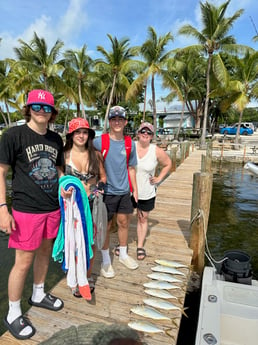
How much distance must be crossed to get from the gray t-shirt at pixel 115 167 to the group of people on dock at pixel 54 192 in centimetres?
1

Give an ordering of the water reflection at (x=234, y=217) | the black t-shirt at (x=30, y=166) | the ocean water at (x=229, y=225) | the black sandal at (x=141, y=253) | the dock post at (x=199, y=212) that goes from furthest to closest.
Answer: the water reflection at (x=234, y=217), the dock post at (x=199, y=212), the ocean water at (x=229, y=225), the black sandal at (x=141, y=253), the black t-shirt at (x=30, y=166)

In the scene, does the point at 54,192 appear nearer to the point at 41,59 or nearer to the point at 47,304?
the point at 47,304

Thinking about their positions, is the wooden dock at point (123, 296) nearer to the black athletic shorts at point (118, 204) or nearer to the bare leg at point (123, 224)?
the bare leg at point (123, 224)

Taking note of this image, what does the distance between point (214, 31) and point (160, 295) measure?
21.8 m

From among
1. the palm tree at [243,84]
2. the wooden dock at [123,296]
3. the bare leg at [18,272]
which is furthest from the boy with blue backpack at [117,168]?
the palm tree at [243,84]

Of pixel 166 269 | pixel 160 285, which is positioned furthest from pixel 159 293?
pixel 166 269

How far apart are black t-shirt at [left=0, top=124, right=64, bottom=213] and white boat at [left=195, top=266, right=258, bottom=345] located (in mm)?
1849

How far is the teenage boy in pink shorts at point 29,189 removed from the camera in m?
1.93

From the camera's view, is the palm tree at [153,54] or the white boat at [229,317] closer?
the white boat at [229,317]

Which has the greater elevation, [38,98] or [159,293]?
[38,98]

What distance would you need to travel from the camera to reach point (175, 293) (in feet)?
9.62

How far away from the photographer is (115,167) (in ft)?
8.97

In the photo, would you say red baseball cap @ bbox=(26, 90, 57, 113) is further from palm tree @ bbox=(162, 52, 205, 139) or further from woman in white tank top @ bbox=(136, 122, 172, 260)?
palm tree @ bbox=(162, 52, 205, 139)

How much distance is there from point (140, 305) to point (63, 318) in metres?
0.79
